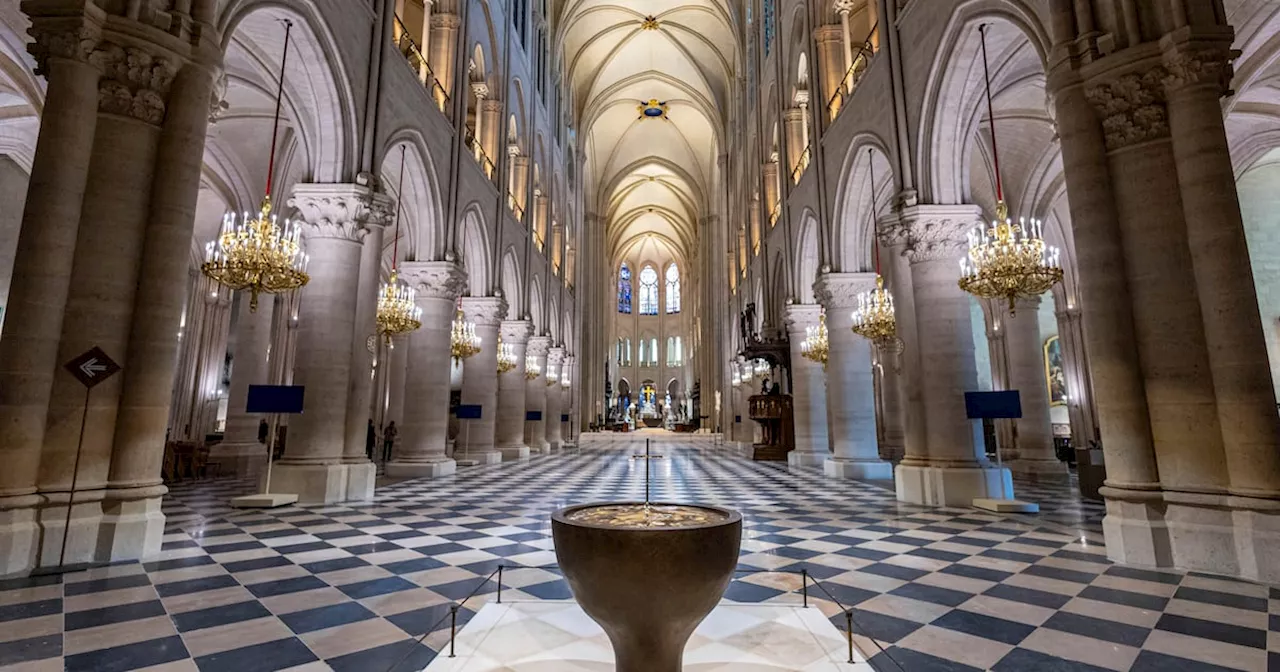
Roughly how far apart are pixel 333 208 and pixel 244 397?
754 cm

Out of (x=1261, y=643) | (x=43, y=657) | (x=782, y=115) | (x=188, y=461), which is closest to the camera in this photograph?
(x=43, y=657)

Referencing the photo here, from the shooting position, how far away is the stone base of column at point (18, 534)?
400cm

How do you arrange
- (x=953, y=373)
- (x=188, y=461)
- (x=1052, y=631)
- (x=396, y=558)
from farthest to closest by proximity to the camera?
(x=188, y=461) < (x=953, y=373) < (x=396, y=558) < (x=1052, y=631)

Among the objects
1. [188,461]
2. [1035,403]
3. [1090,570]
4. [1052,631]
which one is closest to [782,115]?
[1035,403]

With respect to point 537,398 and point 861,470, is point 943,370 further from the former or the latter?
point 537,398

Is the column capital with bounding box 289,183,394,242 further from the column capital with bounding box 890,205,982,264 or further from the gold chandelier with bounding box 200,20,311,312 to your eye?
the column capital with bounding box 890,205,982,264

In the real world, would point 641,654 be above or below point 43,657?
above

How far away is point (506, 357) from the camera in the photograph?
56.3 ft

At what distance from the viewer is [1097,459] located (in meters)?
8.48

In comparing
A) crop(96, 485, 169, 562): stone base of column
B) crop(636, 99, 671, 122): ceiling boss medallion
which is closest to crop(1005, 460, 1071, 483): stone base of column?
crop(96, 485, 169, 562): stone base of column

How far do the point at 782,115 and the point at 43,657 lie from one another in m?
16.9

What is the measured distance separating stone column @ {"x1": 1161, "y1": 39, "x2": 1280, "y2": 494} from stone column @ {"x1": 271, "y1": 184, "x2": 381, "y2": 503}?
9.07m

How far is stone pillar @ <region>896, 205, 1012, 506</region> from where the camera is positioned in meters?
7.77

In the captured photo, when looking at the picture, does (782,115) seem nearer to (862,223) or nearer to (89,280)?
(862,223)
